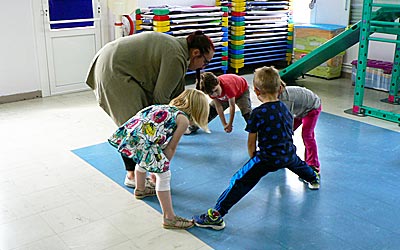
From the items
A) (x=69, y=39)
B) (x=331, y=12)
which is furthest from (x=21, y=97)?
(x=331, y=12)

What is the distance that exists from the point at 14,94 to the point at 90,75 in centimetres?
310

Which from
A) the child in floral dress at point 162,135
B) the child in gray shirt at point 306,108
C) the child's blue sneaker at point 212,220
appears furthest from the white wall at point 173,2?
the child's blue sneaker at point 212,220

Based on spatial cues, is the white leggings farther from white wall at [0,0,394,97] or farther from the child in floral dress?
white wall at [0,0,394,97]

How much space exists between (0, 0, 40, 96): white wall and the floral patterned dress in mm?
3744

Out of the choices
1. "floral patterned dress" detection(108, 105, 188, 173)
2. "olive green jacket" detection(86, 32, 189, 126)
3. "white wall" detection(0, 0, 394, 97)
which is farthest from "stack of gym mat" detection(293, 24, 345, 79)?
"floral patterned dress" detection(108, 105, 188, 173)

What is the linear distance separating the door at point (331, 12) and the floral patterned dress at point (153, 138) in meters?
5.17

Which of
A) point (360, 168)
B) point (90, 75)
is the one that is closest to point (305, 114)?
point (360, 168)

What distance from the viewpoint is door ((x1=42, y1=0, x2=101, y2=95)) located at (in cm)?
601

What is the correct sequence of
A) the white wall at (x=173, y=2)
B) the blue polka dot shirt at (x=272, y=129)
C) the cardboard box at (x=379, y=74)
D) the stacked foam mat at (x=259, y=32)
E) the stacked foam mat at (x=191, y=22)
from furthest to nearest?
the stacked foam mat at (x=259, y=32)
the white wall at (x=173, y=2)
the stacked foam mat at (x=191, y=22)
the cardboard box at (x=379, y=74)
the blue polka dot shirt at (x=272, y=129)

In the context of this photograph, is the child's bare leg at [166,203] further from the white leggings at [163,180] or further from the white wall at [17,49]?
the white wall at [17,49]

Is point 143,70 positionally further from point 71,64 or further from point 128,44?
point 71,64

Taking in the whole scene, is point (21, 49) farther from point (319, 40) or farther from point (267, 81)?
point (319, 40)

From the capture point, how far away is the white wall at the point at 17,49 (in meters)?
5.66

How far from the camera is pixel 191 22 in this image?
6.65 metres
